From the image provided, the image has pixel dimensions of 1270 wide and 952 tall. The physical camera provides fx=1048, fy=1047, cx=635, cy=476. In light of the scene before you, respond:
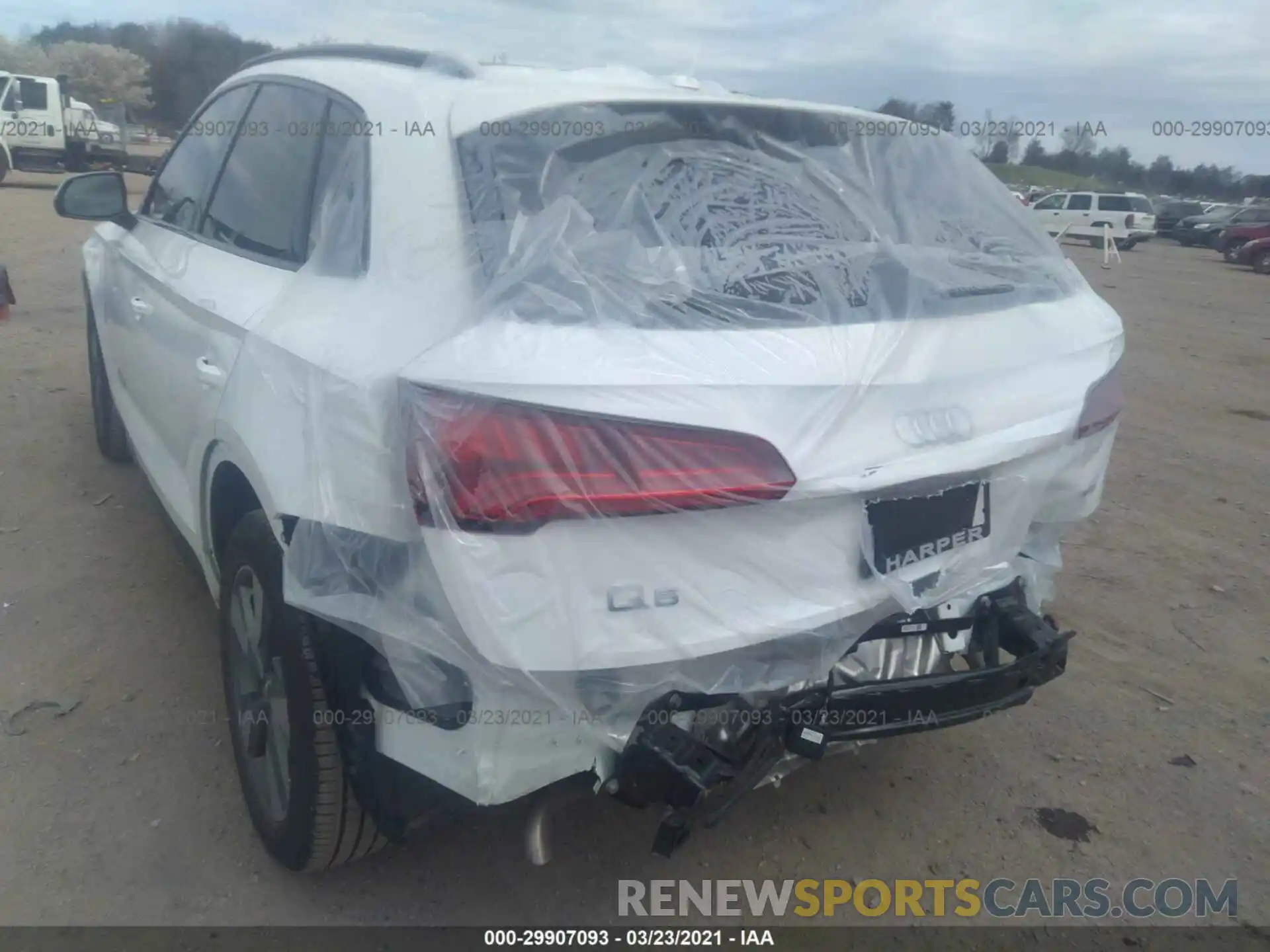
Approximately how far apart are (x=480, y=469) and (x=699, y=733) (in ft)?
2.14

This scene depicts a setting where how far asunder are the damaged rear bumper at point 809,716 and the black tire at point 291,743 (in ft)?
2.17

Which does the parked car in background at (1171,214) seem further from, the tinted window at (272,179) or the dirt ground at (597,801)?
the tinted window at (272,179)

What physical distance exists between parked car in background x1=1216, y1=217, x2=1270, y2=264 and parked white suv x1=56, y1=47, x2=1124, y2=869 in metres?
24.6

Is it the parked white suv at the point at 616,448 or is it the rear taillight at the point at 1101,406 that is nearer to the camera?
the parked white suv at the point at 616,448

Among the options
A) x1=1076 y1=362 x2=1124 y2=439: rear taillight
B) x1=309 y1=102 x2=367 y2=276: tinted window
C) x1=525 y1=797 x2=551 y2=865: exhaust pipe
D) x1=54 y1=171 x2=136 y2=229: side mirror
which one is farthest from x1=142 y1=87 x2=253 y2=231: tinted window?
x1=1076 y1=362 x2=1124 y2=439: rear taillight

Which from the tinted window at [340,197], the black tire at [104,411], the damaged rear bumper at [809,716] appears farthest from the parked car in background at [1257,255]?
the tinted window at [340,197]

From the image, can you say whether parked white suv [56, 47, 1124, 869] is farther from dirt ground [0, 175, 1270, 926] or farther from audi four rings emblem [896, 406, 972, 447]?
dirt ground [0, 175, 1270, 926]

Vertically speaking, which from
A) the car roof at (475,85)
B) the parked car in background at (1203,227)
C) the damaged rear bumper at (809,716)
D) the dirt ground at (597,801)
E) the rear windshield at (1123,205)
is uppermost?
the car roof at (475,85)

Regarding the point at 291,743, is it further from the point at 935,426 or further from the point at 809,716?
the point at 935,426

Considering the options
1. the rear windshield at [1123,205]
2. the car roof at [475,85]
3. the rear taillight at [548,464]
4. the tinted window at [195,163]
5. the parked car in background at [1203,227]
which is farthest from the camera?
the rear windshield at [1123,205]

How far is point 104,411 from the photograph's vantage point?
16.1ft

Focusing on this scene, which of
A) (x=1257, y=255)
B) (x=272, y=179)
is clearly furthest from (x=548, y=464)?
(x=1257, y=255)

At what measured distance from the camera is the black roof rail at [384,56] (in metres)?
2.42

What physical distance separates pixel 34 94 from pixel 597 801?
→ 2524cm
